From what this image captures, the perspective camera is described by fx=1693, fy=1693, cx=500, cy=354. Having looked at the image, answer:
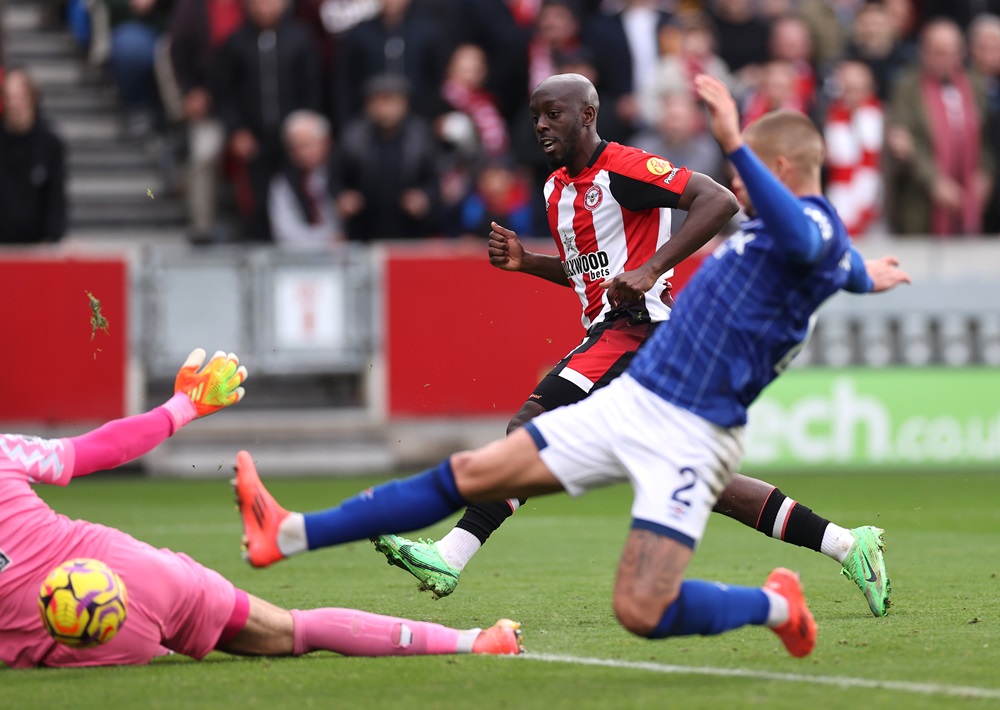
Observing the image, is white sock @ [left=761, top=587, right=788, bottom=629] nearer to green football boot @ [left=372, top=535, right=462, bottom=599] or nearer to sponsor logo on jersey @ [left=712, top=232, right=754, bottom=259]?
sponsor logo on jersey @ [left=712, top=232, right=754, bottom=259]

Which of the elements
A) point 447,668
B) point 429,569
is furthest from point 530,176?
point 447,668

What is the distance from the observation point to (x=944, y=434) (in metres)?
15.4

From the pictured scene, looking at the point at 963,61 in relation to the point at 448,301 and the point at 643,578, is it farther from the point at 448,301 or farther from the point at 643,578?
the point at 643,578

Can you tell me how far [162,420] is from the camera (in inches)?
237

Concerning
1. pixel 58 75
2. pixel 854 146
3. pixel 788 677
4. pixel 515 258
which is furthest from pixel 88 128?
pixel 788 677

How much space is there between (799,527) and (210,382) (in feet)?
9.09

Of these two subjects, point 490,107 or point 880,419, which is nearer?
point 880,419

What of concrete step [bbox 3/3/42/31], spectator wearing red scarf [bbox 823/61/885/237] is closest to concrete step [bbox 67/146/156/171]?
concrete step [bbox 3/3/42/31]

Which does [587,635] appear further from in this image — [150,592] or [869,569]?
[150,592]

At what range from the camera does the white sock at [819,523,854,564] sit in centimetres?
737

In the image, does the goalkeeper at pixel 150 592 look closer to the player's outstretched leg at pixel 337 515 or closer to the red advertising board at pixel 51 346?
the player's outstretched leg at pixel 337 515

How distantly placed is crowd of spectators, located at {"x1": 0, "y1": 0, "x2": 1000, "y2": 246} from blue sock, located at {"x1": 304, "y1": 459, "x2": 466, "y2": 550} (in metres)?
9.72

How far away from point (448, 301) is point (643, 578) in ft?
32.7

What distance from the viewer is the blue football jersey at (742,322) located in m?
5.62
